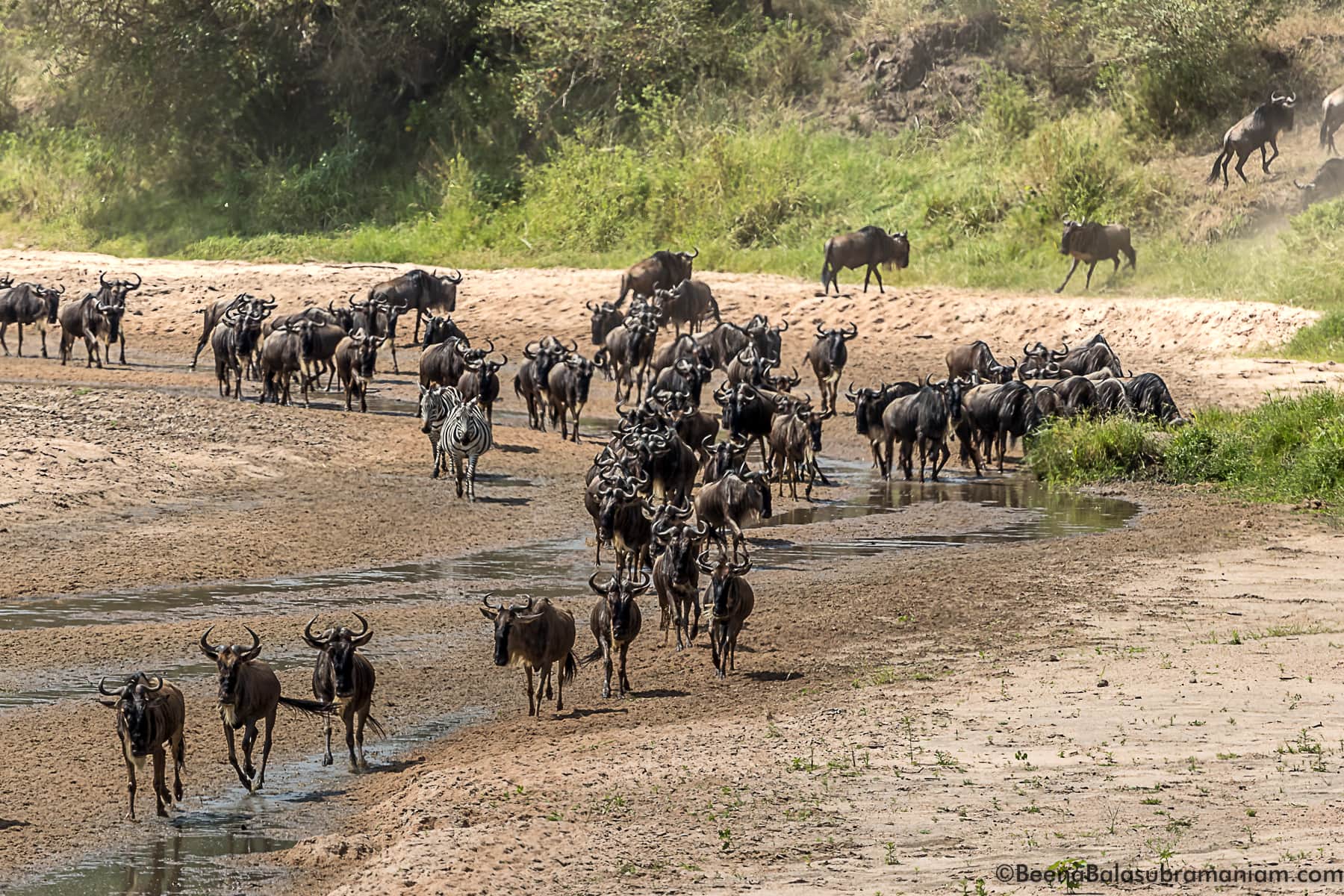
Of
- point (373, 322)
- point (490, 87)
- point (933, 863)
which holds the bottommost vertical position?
point (933, 863)

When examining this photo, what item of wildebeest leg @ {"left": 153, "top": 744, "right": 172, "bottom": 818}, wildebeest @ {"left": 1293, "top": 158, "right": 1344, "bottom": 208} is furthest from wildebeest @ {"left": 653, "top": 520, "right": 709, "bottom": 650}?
wildebeest @ {"left": 1293, "top": 158, "right": 1344, "bottom": 208}

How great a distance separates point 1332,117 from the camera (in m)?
36.4

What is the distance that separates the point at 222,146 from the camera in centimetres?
4919

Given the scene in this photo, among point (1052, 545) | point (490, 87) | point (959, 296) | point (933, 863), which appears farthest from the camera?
point (490, 87)

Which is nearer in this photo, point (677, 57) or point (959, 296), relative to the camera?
point (959, 296)

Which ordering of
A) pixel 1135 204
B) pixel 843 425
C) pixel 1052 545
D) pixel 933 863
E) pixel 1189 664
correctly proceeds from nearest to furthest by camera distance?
pixel 933 863
pixel 1189 664
pixel 1052 545
pixel 843 425
pixel 1135 204

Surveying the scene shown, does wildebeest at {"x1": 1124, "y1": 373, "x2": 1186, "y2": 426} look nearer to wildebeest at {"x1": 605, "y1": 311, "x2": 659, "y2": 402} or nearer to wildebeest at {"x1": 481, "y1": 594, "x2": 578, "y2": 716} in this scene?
wildebeest at {"x1": 605, "y1": 311, "x2": 659, "y2": 402}

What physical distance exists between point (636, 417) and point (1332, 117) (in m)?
22.2

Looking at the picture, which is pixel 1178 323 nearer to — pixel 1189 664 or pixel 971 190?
pixel 971 190

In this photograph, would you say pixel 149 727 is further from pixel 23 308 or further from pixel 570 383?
pixel 23 308

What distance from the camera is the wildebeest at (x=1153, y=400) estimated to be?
23875 mm

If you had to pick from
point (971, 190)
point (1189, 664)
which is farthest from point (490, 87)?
point (1189, 664)

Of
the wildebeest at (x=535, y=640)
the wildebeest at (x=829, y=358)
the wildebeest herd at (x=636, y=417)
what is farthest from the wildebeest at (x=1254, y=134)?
the wildebeest at (x=535, y=640)

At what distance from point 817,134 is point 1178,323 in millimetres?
15629
